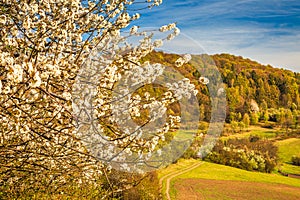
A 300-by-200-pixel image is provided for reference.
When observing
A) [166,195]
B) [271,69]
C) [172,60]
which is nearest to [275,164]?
[166,195]

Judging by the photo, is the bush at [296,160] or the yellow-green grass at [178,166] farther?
the bush at [296,160]

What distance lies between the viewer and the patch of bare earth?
13523 mm

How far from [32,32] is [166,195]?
997cm

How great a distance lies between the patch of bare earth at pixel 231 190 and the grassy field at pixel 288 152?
8442 mm

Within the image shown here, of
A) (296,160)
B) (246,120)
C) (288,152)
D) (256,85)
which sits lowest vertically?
(296,160)

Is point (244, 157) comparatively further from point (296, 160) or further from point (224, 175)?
point (296, 160)

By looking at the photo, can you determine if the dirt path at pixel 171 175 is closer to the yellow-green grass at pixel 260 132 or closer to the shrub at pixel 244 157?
the shrub at pixel 244 157

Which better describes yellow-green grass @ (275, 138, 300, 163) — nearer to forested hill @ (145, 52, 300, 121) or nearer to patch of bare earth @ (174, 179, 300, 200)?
forested hill @ (145, 52, 300, 121)

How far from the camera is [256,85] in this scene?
49.0 m

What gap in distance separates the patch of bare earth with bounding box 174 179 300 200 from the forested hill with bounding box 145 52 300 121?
2349 cm

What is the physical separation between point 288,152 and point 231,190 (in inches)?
656

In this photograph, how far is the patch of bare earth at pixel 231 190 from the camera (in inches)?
532

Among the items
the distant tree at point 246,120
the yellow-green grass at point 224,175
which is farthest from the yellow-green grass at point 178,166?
the distant tree at point 246,120

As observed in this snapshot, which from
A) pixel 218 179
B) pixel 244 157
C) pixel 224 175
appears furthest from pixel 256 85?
pixel 218 179
